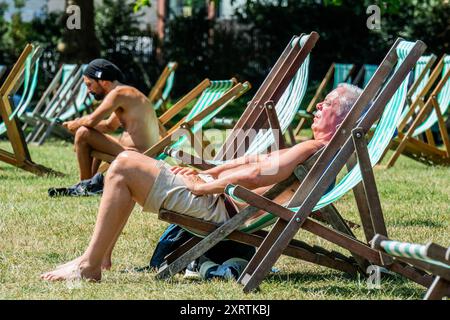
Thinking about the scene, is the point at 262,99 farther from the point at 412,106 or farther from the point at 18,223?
the point at 412,106

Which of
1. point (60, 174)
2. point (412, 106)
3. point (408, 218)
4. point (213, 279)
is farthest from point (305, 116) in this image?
point (213, 279)

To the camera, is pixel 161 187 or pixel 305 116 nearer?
pixel 161 187

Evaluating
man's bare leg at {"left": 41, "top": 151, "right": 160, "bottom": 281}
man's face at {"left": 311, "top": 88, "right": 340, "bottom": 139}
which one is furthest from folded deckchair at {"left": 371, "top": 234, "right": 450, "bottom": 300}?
man's bare leg at {"left": 41, "top": 151, "right": 160, "bottom": 281}

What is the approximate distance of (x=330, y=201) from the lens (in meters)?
4.95

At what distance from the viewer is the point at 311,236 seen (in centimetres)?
670

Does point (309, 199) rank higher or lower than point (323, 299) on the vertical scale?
higher

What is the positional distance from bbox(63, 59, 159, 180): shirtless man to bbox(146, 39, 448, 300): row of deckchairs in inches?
150

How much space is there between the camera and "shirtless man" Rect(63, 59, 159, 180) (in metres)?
8.85

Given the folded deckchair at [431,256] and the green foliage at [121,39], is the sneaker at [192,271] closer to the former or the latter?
the folded deckchair at [431,256]

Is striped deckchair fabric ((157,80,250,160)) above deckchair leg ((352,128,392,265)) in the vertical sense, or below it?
below

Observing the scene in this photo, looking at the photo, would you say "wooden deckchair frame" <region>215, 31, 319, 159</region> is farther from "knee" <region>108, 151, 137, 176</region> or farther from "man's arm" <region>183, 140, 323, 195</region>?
"knee" <region>108, 151, 137, 176</region>

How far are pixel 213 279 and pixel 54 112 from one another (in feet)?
33.1

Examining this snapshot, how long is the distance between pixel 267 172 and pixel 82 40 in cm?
1441

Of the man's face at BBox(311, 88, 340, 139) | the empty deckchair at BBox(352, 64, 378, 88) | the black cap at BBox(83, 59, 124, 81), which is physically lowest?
the empty deckchair at BBox(352, 64, 378, 88)
